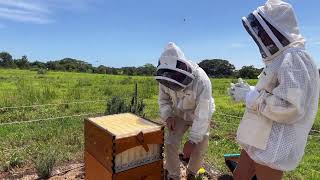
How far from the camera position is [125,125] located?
135 inches

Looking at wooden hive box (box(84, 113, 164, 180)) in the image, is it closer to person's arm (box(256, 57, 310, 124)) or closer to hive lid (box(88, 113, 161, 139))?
hive lid (box(88, 113, 161, 139))

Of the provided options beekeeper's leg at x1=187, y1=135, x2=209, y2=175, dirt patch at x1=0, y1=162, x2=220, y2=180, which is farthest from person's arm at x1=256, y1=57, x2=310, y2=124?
dirt patch at x1=0, y1=162, x2=220, y2=180

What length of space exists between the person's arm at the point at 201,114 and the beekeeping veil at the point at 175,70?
0.21 metres

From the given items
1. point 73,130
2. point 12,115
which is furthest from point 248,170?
point 12,115

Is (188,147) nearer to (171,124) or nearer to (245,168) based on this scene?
(171,124)

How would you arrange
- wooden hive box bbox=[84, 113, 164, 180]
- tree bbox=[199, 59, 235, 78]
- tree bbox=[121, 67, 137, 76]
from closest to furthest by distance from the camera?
wooden hive box bbox=[84, 113, 164, 180] < tree bbox=[199, 59, 235, 78] < tree bbox=[121, 67, 137, 76]

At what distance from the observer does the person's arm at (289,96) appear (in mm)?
2600

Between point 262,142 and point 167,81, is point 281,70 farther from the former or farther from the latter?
point 167,81

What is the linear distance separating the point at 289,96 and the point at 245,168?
1.00 m

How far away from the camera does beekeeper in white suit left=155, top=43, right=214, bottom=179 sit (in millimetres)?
3934

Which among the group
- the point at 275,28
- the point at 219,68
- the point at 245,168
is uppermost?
the point at 275,28

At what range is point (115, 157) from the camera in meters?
3.00

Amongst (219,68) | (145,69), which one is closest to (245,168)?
(145,69)

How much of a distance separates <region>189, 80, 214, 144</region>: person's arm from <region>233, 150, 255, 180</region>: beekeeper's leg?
0.69 metres
